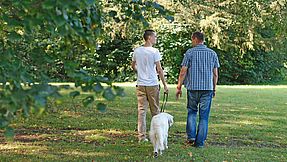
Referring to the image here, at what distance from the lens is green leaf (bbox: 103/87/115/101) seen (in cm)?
286

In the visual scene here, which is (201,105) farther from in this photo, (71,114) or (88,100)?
(88,100)

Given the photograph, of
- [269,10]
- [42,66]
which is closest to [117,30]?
[269,10]

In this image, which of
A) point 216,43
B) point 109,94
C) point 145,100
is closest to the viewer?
point 109,94

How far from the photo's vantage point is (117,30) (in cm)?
2733

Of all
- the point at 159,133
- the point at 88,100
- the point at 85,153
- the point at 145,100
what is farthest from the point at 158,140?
the point at 88,100

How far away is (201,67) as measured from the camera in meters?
7.72

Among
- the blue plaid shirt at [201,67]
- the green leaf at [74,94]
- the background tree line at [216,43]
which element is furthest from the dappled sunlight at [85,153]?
the background tree line at [216,43]

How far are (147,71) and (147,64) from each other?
0.10 m

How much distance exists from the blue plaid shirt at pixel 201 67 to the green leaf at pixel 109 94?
4894 millimetres

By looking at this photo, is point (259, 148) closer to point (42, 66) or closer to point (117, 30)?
point (42, 66)

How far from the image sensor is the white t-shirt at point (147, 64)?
766 cm

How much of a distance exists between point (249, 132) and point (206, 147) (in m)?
2.05

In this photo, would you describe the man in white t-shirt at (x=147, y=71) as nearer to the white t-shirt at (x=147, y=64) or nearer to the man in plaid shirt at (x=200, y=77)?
the white t-shirt at (x=147, y=64)

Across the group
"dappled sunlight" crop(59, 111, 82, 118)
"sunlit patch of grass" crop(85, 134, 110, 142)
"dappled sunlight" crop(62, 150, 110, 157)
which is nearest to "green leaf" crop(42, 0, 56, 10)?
"dappled sunlight" crop(62, 150, 110, 157)
